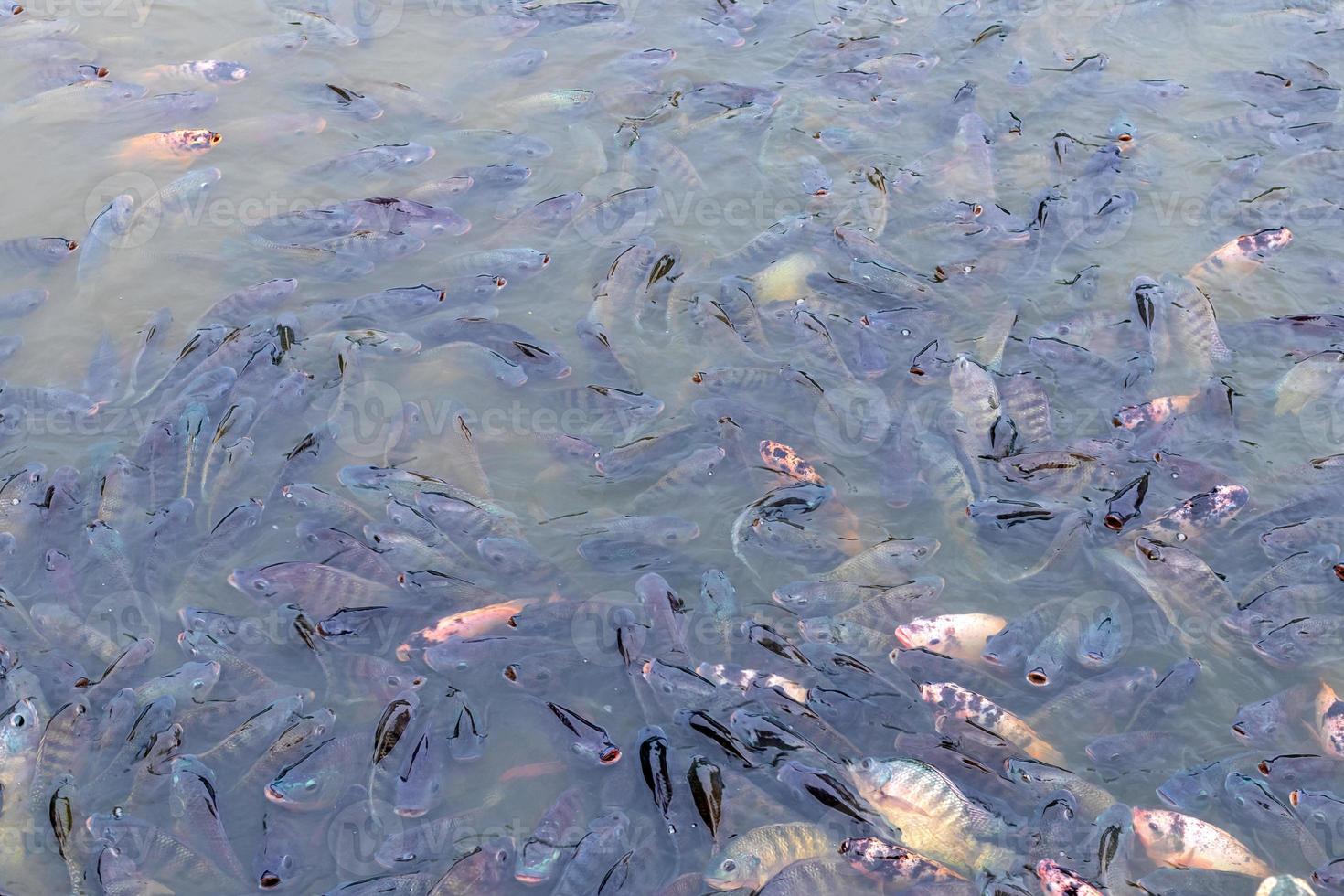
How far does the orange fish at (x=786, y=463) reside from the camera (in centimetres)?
686

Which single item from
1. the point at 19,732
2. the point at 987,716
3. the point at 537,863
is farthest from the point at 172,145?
the point at 987,716

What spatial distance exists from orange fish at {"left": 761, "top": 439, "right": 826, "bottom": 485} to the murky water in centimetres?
5

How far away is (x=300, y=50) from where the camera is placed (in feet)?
34.8

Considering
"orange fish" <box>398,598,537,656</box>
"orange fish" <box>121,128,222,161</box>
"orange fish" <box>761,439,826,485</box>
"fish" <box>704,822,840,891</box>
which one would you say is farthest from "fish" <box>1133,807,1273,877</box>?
"orange fish" <box>121,128,222,161</box>

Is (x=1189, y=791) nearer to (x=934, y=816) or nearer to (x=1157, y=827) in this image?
(x=1157, y=827)

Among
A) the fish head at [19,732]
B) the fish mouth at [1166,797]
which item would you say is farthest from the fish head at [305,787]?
the fish mouth at [1166,797]

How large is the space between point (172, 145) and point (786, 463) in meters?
6.78

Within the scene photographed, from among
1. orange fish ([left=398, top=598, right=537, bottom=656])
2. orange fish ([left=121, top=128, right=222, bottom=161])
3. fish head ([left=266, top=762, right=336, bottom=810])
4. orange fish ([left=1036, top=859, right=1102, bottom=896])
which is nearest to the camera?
orange fish ([left=1036, top=859, right=1102, bottom=896])

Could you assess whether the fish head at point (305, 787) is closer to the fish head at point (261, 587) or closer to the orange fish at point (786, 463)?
the fish head at point (261, 587)

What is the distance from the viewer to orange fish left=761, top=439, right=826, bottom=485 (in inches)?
270

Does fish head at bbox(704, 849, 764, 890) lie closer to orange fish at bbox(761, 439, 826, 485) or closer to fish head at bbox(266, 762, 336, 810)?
fish head at bbox(266, 762, 336, 810)

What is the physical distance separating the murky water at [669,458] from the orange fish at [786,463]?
46mm

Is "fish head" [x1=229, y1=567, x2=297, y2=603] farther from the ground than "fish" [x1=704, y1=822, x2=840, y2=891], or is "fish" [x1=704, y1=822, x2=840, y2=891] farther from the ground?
"fish head" [x1=229, y1=567, x2=297, y2=603]

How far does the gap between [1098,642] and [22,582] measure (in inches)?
265
